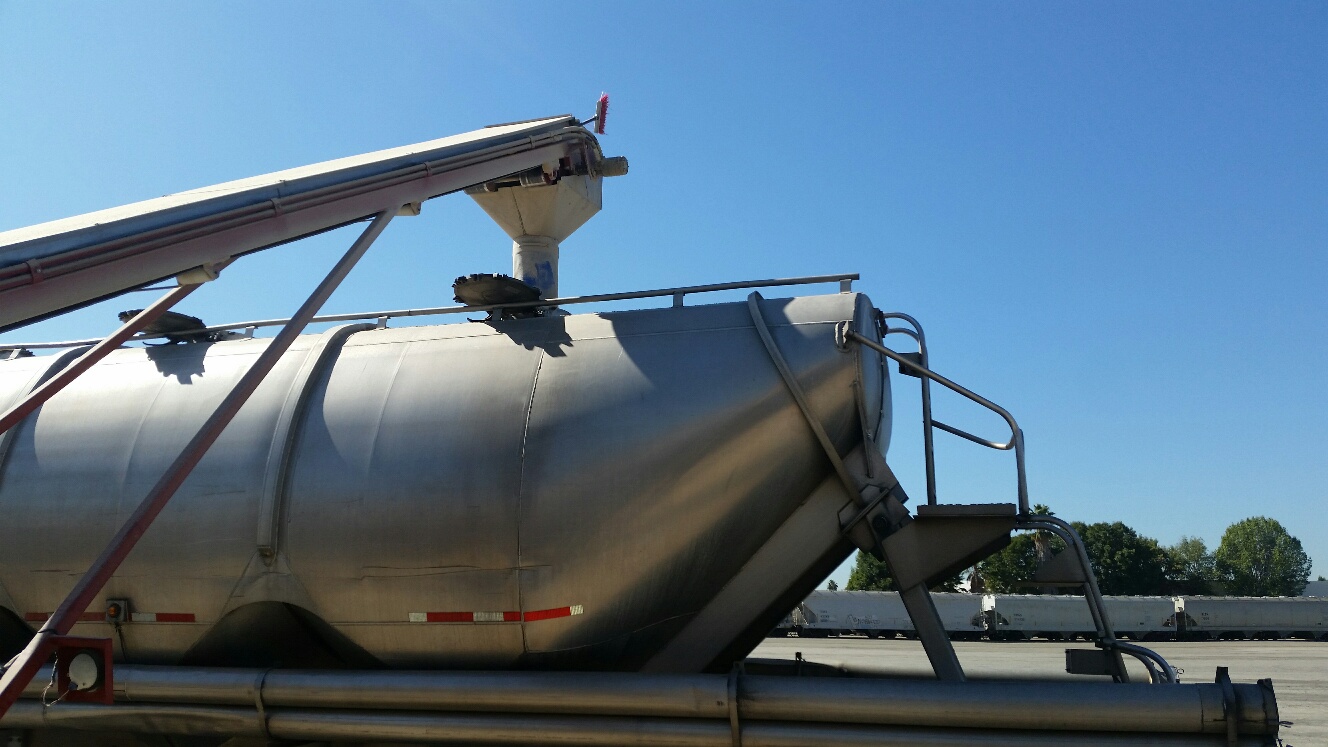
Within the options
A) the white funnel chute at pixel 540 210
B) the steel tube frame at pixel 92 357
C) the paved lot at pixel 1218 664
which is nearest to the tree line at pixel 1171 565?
the paved lot at pixel 1218 664

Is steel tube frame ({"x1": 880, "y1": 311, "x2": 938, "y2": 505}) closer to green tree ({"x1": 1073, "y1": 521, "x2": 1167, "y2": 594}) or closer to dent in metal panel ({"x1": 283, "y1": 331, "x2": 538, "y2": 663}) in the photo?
dent in metal panel ({"x1": 283, "y1": 331, "x2": 538, "y2": 663})

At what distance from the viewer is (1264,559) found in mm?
95625

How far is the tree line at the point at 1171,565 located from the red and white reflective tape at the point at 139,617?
40.4m

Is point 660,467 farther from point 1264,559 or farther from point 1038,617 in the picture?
point 1264,559

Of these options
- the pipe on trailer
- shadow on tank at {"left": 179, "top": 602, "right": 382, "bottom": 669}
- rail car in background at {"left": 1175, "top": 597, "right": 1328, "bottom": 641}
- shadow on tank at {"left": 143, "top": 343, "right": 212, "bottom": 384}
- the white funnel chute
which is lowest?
rail car in background at {"left": 1175, "top": 597, "right": 1328, "bottom": 641}

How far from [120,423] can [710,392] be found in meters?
4.85

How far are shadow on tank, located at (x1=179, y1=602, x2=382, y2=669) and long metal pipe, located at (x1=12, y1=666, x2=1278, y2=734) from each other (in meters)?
0.35

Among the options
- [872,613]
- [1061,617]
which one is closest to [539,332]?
[872,613]

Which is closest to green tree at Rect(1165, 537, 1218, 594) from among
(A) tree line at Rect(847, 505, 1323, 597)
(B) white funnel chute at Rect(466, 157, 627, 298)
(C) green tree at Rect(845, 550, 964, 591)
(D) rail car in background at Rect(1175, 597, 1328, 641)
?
(A) tree line at Rect(847, 505, 1323, 597)

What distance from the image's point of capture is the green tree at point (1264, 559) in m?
93.4

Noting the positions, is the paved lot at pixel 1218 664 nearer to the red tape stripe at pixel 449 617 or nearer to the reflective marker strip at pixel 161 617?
the red tape stripe at pixel 449 617

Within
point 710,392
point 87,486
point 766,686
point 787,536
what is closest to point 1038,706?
point 766,686

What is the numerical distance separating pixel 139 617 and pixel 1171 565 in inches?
3297

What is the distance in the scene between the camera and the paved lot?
935cm
